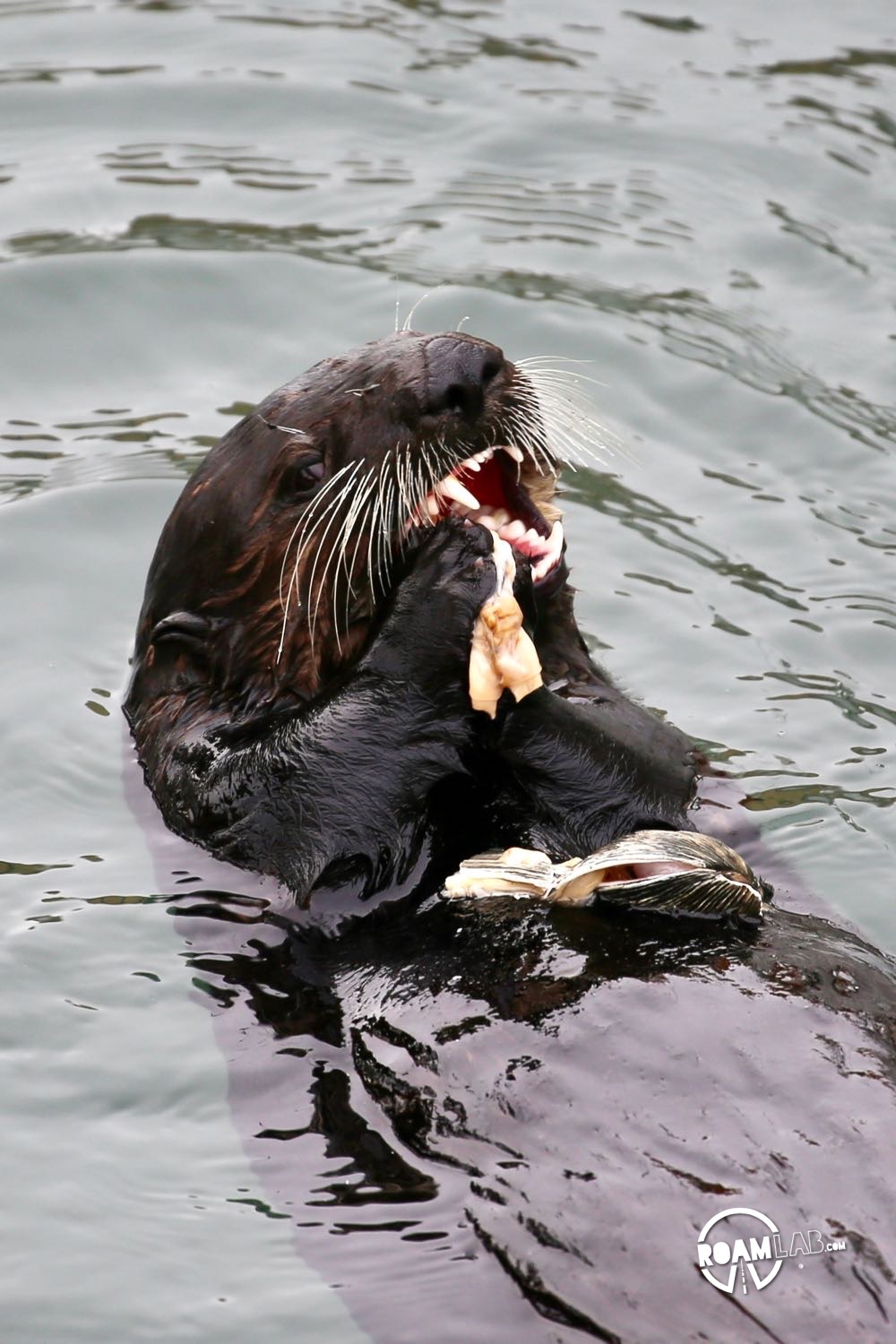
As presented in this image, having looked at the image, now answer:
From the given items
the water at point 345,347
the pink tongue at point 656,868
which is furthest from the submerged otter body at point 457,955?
the water at point 345,347

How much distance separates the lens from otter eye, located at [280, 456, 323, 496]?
4777 millimetres

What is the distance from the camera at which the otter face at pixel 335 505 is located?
4559 millimetres

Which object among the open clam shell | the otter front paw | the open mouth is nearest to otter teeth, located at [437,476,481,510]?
the open mouth

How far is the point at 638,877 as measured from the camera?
4391 millimetres

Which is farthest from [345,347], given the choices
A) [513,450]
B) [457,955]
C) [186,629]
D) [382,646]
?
[457,955]

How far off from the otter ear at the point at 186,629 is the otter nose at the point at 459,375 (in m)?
0.87

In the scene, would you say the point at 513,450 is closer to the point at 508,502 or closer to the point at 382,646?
the point at 508,502

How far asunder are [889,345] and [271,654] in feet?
14.1

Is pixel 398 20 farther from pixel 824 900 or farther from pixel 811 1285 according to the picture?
pixel 811 1285

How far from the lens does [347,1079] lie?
166 inches

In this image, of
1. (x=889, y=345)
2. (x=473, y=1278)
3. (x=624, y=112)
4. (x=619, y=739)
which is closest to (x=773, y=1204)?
(x=473, y=1278)

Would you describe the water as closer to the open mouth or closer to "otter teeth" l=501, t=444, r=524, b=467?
the open mouth

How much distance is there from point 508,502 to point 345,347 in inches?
136

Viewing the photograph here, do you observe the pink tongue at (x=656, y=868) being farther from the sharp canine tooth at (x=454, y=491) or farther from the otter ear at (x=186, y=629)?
the otter ear at (x=186, y=629)
